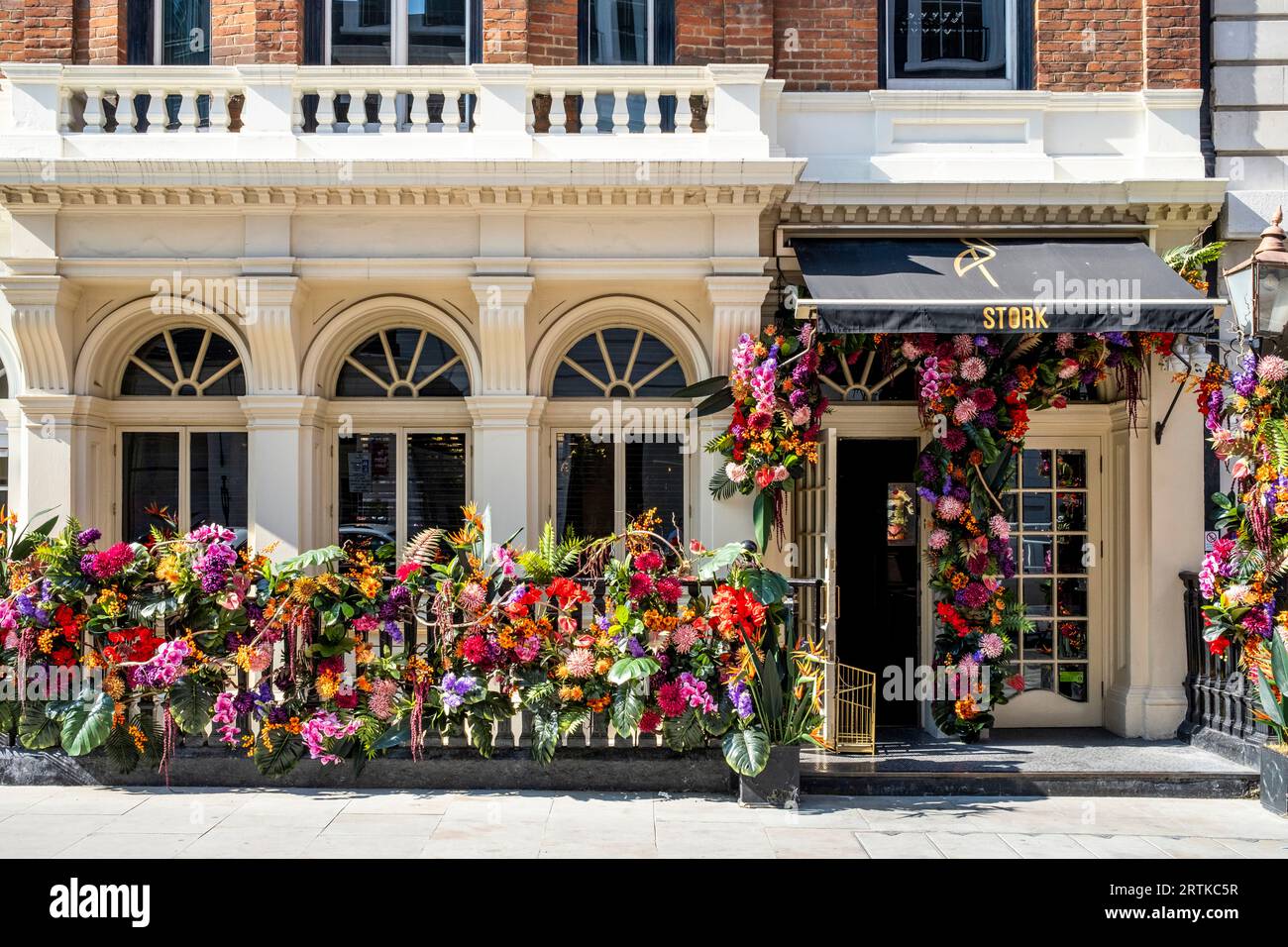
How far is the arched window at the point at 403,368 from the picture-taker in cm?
959

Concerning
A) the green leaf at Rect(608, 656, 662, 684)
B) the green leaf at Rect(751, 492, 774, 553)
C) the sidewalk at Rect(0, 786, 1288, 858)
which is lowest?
the sidewalk at Rect(0, 786, 1288, 858)

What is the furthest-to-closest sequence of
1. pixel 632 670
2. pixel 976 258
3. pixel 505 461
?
pixel 505 461 < pixel 976 258 < pixel 632 670

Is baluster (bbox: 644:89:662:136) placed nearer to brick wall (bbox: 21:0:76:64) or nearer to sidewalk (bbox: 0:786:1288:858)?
brick wall (bbox: 21:0:76:64)

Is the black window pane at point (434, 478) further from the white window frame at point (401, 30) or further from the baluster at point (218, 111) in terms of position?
the white window frame at point (401, 30)

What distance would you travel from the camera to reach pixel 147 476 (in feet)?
31.4

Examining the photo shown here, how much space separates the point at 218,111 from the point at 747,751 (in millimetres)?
6644

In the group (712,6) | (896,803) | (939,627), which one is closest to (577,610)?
(896,803)

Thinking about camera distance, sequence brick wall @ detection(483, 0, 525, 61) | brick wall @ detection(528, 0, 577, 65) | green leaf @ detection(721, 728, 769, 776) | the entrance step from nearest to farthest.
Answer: green leaf @ detection(721, 728, 769, 776) → the entrance step → brick wall @ detection(483, 0, 525, 61) → brick wall @ detection(528, 0, 577, 65)

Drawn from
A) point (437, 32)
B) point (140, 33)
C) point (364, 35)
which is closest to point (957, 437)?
point (437, 32)

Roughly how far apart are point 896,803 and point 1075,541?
11.4 feet

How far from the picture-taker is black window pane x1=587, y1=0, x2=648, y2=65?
379 inches

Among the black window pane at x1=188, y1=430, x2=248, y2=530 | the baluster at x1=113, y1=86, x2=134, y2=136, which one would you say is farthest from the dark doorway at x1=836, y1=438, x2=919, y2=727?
the baluster at x1=113, y1=86, x2=134, y2=136

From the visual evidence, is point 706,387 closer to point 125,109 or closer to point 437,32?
point 437,32

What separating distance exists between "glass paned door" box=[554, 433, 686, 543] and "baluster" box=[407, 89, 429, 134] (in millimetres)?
2835
